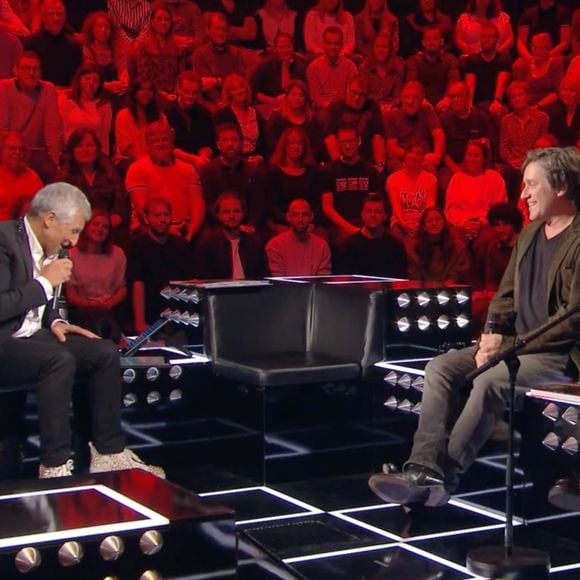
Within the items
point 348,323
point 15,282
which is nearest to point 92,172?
point 348,323

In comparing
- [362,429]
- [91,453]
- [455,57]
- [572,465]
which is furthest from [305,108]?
[572,465]

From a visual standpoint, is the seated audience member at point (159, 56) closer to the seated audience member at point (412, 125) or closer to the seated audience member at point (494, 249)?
the seated audience member at point (412, 125)

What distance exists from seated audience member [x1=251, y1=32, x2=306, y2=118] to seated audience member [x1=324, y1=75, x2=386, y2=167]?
1.21 ft

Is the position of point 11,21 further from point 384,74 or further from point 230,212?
point 384,74

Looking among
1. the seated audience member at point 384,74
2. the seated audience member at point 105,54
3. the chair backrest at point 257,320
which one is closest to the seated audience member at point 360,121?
the seated audience member at point 384,74

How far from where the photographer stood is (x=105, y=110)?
20.1 ft

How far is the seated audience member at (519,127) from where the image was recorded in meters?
7.70

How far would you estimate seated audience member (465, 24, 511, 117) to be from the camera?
8.02m

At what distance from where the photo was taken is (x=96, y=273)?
5398 millimetres

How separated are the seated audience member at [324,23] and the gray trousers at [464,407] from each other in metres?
4.39

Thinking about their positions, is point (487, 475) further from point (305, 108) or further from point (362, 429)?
point (305, 108)

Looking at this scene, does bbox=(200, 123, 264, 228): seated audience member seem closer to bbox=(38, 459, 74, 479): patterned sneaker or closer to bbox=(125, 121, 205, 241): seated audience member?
bbox=(125, 121, 205, 241): seated audience member

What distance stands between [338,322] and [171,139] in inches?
82.4

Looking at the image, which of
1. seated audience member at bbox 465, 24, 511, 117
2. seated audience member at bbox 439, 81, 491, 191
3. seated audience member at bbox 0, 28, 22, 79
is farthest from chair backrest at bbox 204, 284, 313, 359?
seated audience member at bbox 465, 24, 511, 117
